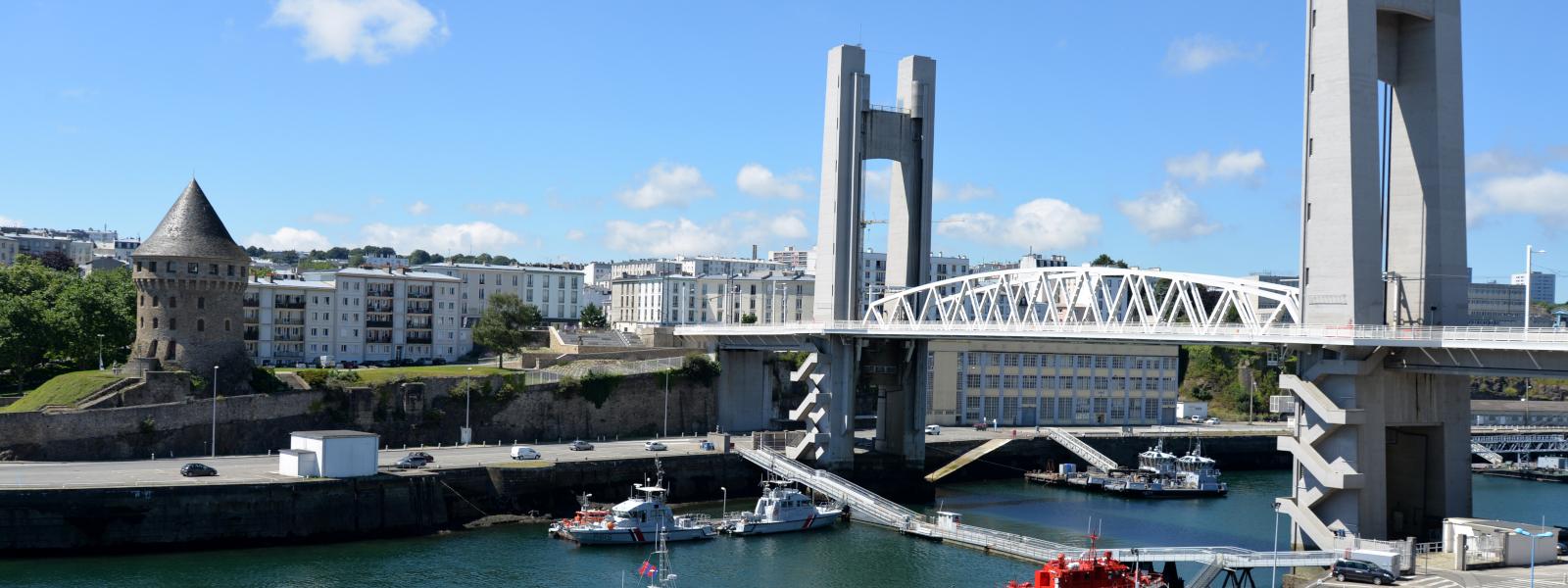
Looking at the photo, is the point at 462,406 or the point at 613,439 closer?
the point at 462,406

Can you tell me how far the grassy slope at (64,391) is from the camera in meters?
62.1

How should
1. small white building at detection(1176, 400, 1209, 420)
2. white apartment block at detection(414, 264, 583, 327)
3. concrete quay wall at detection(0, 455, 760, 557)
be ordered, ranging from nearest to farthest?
concrete quay wall at detection(0, 455, 760, 557) < small white building at detection(1176, 400, 1209, 420) < white apartment block at detection(414, 264, 583, 327)

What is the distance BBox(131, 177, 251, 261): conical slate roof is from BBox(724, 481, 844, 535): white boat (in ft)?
93.3

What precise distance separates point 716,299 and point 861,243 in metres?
54.3

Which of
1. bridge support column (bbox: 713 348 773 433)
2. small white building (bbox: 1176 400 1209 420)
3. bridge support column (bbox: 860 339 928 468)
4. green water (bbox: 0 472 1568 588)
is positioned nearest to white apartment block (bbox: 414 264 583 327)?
bridge support column (bbox: 713 348 773 433)

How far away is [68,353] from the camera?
73.9m

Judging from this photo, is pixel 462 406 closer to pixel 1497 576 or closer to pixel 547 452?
pixel 547 452

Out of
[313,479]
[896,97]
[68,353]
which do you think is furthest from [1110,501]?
[68,353]

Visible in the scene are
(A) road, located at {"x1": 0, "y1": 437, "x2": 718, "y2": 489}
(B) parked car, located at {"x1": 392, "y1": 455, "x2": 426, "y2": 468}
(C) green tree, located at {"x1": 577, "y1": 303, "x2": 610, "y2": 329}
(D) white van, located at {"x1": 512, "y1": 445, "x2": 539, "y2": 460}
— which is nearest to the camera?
(A) road, located at {"x1": 0, "y1": 437, "x2": 718, "y2": 489}

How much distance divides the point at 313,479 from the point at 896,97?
35.7 m

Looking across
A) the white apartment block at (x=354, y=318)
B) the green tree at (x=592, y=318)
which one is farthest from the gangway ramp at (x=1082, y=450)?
the green tree at (x=592, y=318)

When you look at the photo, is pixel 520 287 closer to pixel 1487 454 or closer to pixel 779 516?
pixel 779 516

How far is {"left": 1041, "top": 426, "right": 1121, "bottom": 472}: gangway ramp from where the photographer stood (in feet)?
262

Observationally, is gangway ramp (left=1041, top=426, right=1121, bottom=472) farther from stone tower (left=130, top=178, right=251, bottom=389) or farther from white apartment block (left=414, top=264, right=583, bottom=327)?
stone tower (left=130, top=178, right=251, bottom=389)
